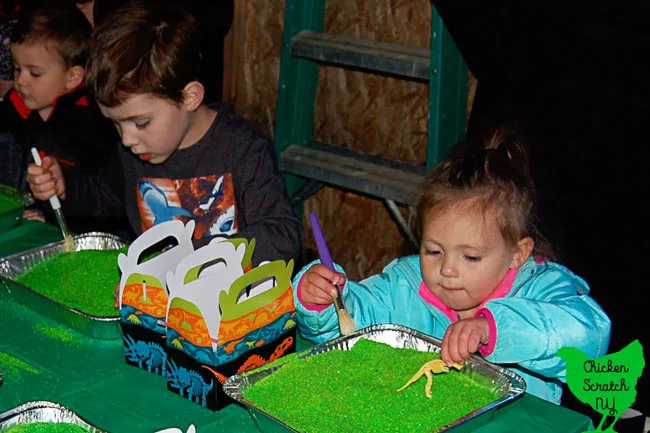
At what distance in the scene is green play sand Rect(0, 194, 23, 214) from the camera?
1884 millimetres

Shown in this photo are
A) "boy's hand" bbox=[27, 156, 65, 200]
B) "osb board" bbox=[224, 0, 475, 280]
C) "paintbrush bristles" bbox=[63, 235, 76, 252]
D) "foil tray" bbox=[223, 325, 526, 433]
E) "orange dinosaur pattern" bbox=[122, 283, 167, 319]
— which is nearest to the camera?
"foil tray" bbox=[223, 325, 526, 433]

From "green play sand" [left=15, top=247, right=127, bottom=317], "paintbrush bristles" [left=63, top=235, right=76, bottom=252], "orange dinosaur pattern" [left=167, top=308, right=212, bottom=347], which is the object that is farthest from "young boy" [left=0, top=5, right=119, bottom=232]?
"orange dinosaur pattern" [left=167, top=308, right=212, bottom=347]

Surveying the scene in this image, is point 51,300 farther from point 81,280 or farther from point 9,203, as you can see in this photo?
point 9,203

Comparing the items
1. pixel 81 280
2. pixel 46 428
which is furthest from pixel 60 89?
pixel 46 428

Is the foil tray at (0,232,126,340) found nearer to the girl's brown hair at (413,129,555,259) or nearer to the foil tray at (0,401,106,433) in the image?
the foil tray at (0,401,106,433)

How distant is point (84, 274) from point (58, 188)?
48 cm

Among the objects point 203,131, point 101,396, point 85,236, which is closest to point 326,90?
point 203,131

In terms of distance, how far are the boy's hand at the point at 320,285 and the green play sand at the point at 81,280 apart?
31 cm

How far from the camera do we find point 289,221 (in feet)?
5.80

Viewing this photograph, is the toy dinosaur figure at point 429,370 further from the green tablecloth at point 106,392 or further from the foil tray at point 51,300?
the foil tray at point 51,300

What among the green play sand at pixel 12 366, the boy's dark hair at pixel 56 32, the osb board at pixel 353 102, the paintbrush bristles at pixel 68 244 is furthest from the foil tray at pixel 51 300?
the osb board at pixel 353 102

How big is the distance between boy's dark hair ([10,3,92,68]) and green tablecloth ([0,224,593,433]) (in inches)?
45.4

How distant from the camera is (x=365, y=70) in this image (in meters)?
3.21

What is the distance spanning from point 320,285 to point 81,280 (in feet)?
1.45
